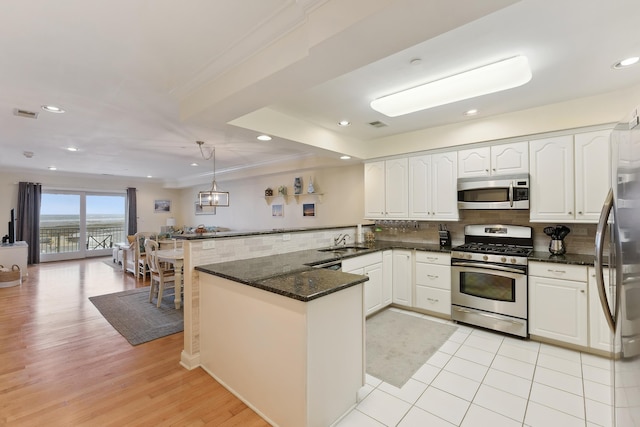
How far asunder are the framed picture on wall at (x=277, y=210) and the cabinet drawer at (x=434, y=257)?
3.39 metres

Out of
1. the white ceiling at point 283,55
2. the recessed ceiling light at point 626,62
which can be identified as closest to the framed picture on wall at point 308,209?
the white ceiling at point 283,55

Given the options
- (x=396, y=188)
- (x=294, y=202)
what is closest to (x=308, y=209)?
(x=294, y=202)

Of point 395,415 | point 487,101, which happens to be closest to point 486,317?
point 395,415

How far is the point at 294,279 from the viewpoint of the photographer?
209 centimetres

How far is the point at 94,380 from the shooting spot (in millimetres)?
2375

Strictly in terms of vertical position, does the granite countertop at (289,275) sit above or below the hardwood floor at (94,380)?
above

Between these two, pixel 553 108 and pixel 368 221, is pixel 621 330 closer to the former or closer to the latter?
pixel 553 108

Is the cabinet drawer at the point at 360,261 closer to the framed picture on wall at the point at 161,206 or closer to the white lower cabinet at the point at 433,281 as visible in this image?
→ the white lower cabinet at the point at 433,281

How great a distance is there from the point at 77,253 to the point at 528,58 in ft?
36.2

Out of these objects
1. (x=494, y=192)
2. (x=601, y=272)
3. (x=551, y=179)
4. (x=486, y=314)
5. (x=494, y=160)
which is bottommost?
(x=486, y=314)

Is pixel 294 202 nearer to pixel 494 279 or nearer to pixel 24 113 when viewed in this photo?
pixel 494 279

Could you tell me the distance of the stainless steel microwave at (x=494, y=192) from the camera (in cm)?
312

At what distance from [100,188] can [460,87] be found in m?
10.0

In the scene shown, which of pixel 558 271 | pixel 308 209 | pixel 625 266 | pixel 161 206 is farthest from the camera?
pixel 161 206
